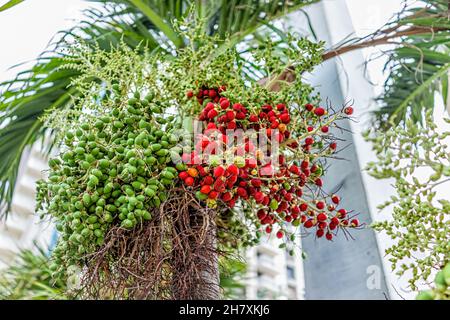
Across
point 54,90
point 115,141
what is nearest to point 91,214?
point 115,141

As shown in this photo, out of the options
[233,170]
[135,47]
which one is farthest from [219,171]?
[135,47]

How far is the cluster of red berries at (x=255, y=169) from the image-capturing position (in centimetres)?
74

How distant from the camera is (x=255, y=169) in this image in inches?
30.0

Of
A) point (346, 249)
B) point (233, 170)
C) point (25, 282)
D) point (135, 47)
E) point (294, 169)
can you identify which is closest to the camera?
point (233, 170)

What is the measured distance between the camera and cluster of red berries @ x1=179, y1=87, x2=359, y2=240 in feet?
2.44

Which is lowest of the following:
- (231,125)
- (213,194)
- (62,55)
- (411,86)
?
(213,194)

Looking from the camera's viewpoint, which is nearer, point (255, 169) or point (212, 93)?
point (255, 169)

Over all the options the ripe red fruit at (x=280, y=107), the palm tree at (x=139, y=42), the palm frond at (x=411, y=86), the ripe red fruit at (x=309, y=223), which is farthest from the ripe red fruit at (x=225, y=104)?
the palm frond at (x=411, y=86)

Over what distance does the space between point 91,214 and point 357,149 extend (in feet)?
3.03

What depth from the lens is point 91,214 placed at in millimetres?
736

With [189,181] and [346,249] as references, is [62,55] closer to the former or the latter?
[189,181]

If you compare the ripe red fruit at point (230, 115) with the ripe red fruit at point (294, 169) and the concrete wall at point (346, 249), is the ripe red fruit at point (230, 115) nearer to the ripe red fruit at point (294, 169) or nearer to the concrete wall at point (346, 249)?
the ripe red fruit at point (294, 169)
